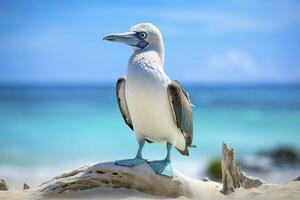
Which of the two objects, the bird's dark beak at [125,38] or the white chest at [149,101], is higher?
the bird's dark beak at [125,38]

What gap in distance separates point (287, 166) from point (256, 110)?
1078cm

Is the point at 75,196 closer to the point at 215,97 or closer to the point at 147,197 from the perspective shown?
the point at 147,197

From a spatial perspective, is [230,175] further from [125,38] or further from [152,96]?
[125,38]

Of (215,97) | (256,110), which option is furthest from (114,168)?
(215,97)

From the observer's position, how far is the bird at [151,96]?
3.90 metres

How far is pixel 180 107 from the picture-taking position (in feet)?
13.1

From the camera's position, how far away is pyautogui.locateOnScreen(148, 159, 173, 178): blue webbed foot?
13.1ft

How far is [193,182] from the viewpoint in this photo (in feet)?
13.6

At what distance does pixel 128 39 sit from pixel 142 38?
3.4 inches

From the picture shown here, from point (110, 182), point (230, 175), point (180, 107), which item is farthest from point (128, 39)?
point (230, 175)

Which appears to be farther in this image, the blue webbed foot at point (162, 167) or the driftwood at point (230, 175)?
the driftwood at point (230, 175)

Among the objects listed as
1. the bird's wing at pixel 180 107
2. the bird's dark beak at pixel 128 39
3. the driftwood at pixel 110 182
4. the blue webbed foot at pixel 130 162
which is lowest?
the driftwood at pixel 110 182

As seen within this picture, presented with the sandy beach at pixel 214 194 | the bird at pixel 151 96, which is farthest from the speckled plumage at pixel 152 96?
the sandy beach at pixel 214 194

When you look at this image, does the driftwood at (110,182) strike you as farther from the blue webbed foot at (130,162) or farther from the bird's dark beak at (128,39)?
the bird's dark beak at (128,39)
